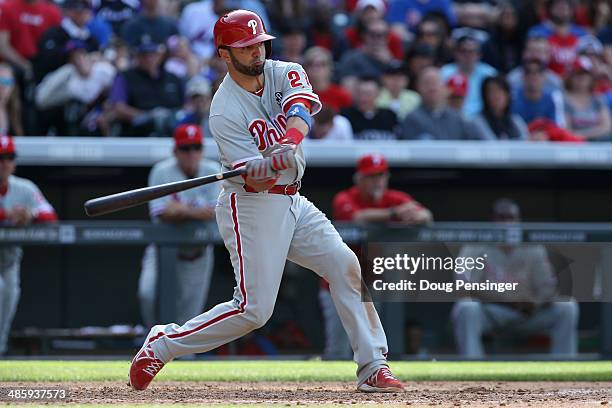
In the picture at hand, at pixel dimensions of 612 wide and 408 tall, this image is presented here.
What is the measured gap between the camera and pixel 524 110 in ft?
32.9

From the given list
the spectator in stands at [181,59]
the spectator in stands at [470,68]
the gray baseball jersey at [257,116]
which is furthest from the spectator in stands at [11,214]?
the spectator in stands at [470,68]

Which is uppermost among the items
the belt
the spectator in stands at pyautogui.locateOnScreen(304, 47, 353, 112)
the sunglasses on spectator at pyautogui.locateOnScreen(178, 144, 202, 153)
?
the spectator in stands at pyautogui.locateOnScreen(304, 47, 353, 112)

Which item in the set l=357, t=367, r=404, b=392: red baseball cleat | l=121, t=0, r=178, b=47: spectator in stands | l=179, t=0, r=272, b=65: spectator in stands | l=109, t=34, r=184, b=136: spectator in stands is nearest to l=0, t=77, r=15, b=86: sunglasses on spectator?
l=109, t=34, r=184, b=136: spectator in stands

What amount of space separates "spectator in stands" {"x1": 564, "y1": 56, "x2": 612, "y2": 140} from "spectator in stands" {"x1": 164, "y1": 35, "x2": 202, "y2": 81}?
127 inches

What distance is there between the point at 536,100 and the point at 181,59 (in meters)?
3.08

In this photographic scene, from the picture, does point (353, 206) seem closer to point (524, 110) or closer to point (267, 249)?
point (524, 110)

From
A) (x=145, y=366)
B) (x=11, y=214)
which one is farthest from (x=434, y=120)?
(x=145, y=366)

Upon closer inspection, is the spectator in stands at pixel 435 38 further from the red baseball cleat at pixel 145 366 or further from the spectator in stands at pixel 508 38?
the red baseball cleat at pixel 145 366

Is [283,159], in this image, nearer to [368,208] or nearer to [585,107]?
[368,208]

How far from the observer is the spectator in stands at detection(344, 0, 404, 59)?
10.3 m

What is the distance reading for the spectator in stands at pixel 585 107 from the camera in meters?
9.81

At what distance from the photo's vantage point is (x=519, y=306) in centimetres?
840

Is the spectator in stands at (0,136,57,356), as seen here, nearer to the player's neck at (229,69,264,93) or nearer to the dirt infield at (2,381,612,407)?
the dirt infield at (2,381,612,407)

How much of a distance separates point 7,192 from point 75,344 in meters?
1.35
